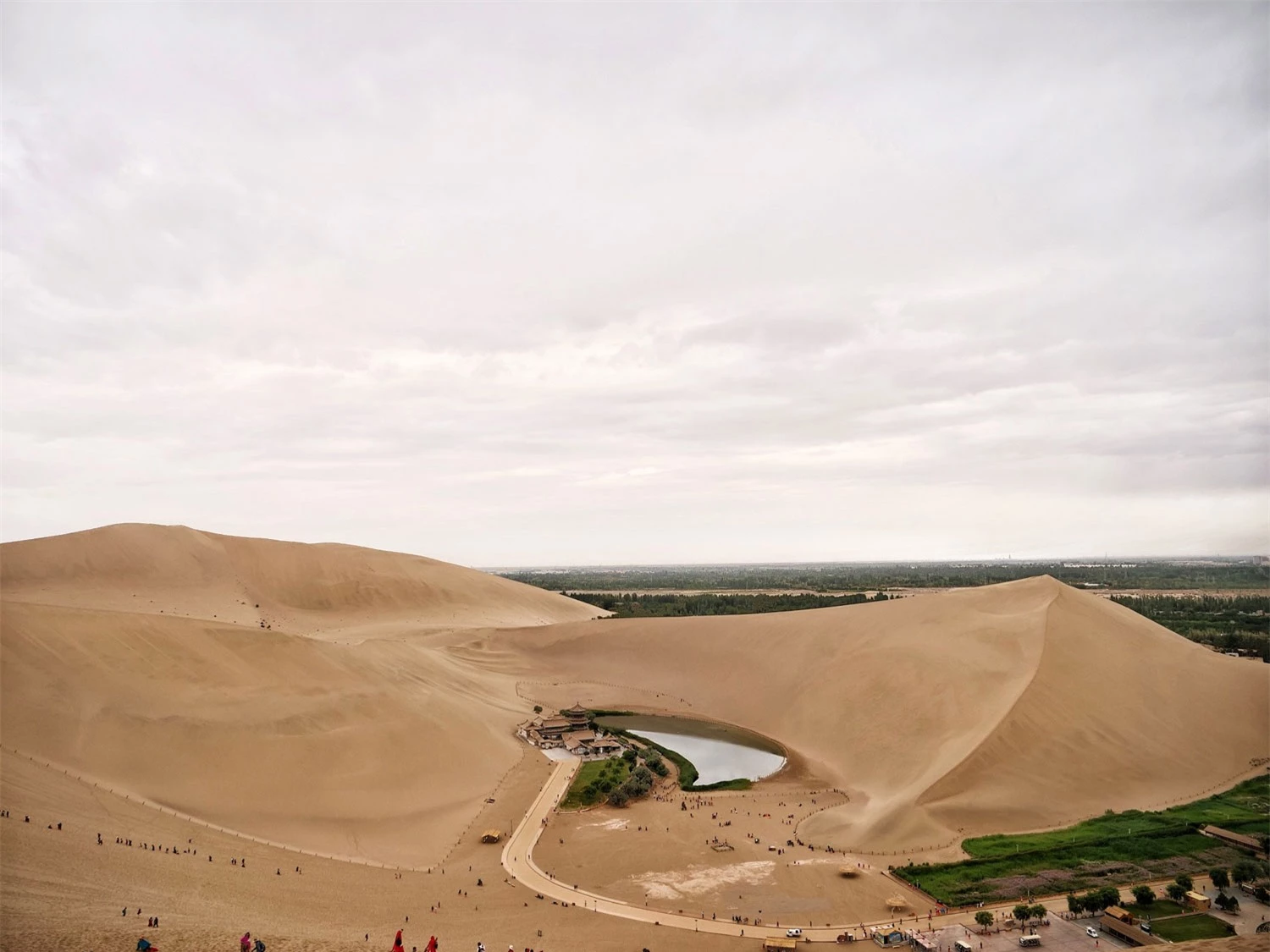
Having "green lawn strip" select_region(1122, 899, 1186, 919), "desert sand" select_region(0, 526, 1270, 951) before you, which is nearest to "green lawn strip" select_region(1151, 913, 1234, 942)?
"green lawn strip" select_region(1122, 899, 1186, 919)

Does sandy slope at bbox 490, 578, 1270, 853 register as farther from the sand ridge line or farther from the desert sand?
the sand ridge line

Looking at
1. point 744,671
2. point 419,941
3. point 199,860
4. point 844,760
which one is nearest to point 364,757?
point 199,860

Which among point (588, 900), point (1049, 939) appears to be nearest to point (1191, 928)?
point (1049, 939)

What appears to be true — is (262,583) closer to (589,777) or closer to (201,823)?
(589,777)

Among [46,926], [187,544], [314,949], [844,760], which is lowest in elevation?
[844,760]

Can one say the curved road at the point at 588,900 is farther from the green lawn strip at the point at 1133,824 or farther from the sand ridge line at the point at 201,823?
the green lawn strip at the point at 1133,824

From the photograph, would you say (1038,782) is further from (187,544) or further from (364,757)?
(187,544)

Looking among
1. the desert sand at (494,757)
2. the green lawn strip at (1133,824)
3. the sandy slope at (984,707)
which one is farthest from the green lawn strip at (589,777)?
the green lawn strip at (1133,824)
